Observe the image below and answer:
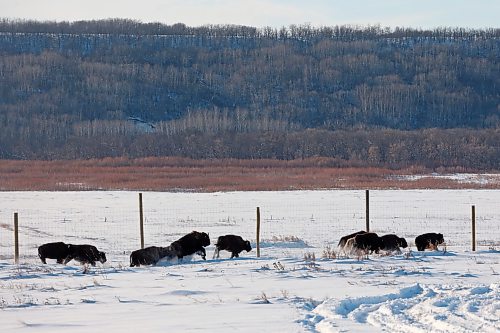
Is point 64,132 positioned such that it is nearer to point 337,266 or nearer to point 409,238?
point 409,238

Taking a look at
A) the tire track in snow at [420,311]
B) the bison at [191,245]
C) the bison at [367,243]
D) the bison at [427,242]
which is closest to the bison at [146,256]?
the bison at [191,245]

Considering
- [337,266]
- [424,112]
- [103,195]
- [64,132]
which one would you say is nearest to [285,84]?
[424,112]

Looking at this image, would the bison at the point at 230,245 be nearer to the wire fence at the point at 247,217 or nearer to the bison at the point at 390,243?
the wire fence at the point at 247,217

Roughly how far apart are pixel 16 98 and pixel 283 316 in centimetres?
13353

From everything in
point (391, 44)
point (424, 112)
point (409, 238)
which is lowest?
point (409, 238)

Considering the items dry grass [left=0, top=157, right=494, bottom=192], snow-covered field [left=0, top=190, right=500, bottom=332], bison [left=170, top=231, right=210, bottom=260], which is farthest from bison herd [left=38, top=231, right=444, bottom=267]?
dry grass [left=0, top=157, right=494, bottom=192]

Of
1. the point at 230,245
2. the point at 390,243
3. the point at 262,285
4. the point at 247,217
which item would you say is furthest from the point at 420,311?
the point at 247,217

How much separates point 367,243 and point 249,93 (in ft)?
430

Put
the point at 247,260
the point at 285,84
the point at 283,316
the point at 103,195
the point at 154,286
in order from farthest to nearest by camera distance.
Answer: the point at 285,84 → the point at 103,195 → the point at 247,260 → the point at 154,286 → the point at 283,316

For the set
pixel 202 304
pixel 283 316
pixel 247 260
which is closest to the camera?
pixel 283 316

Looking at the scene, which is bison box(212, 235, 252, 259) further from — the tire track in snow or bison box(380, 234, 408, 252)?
the tire track in snow

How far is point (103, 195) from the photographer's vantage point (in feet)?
150

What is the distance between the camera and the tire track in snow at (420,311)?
889 centimetres

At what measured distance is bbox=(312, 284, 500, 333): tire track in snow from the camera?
8.89 meters
